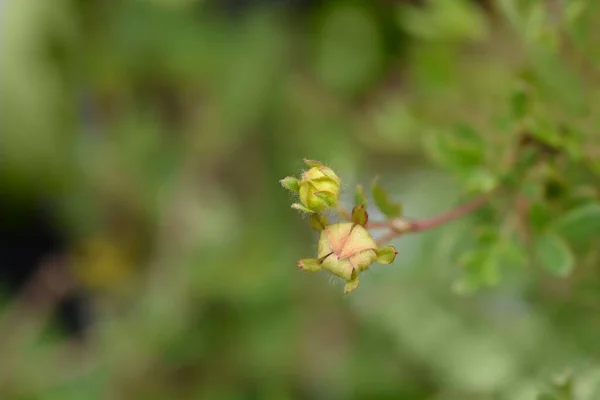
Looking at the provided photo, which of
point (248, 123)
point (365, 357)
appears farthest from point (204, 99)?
point (365, 357)

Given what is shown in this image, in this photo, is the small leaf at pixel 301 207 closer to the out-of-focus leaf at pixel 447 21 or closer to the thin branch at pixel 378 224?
the thin branch at pixel 378 224

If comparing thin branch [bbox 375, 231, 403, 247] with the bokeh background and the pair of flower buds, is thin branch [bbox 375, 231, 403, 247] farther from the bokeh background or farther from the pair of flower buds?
the bokeh background

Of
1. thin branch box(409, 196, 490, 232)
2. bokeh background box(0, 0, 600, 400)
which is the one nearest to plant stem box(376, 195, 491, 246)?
thin branch box(409, 196, 490, 232)

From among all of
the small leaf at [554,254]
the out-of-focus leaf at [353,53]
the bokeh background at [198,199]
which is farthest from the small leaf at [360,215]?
the out-of-focus leaf at [353,53]

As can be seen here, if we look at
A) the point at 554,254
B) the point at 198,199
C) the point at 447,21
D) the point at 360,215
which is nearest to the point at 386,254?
the point at 360,215

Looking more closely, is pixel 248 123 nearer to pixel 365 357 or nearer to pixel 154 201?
pixel 154 201

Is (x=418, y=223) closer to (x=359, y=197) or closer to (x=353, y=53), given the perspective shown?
(x=359, y=197)
